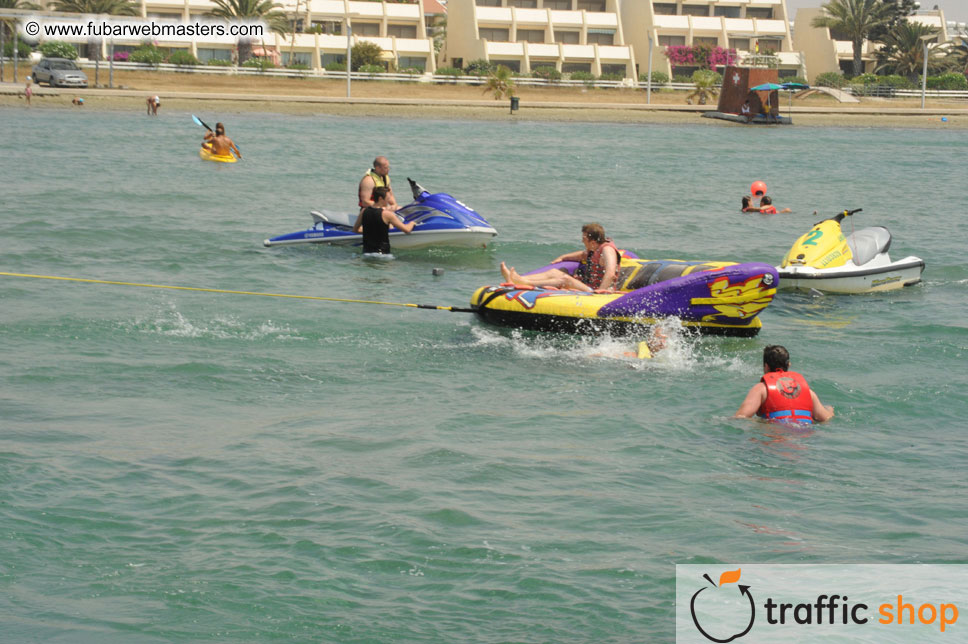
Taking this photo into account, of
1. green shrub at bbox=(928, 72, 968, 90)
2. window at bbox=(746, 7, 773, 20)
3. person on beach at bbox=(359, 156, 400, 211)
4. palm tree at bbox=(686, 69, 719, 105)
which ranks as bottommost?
person on beach at bbox=(359, 156, 400, 211)

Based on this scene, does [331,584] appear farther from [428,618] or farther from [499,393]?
[499,393]

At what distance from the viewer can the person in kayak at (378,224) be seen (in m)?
16.6

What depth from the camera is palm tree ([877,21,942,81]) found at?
78.3 metres

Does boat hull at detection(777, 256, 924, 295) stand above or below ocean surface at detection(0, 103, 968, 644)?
above

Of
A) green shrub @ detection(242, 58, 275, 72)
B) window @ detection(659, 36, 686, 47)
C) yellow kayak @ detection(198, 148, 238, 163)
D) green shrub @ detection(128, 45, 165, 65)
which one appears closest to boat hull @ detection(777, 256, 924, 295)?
yellow kayak @ detection(198, 148, 238, 163)

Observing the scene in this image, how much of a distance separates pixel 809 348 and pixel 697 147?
1245 inches

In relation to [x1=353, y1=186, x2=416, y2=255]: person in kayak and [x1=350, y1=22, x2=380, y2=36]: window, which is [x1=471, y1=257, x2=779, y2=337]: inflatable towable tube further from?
[x1=350, y1=22, x2=380, y2=36]: window

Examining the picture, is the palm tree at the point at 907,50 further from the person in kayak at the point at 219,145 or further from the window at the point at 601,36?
the person in kayak at the point at 219,145

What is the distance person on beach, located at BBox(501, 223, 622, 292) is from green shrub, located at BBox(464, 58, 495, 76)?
61277 mm

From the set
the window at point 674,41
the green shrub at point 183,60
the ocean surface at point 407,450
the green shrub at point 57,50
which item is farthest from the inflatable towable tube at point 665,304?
the window at point 674,41

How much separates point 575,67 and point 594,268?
7271 centimetres

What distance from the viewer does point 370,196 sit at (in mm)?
17297

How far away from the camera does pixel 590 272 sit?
1241 centimetres

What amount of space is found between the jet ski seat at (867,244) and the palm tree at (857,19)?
2813 inches
